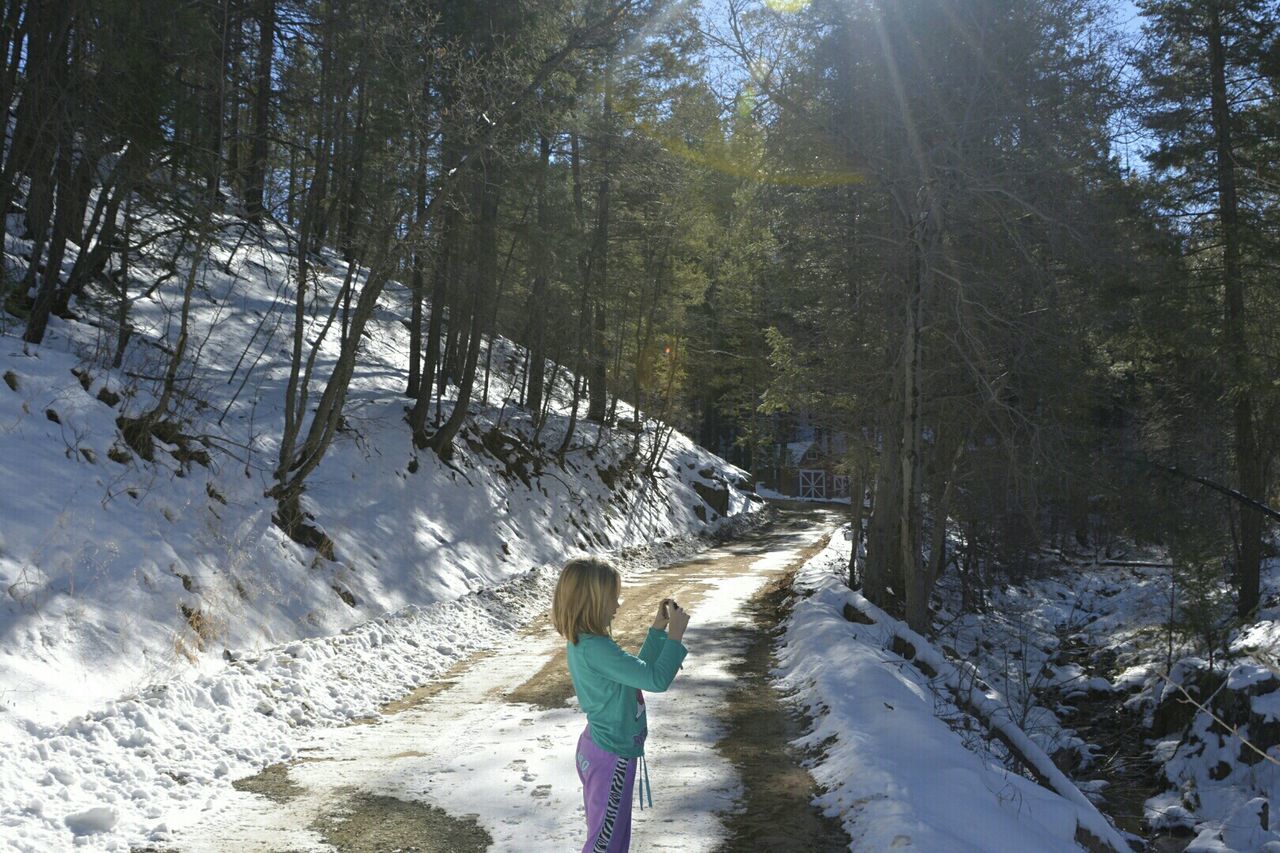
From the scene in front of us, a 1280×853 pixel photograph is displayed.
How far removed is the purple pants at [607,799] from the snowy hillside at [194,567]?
11.1 ft

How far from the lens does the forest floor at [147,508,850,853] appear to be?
18.3 ft

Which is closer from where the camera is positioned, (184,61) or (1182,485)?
(184,61)

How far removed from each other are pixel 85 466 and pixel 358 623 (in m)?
3.59

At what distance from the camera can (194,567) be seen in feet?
32.2

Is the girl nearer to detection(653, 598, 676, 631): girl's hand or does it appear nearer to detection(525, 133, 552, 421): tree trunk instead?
detection(653, 598, 676, 631): girl's hand

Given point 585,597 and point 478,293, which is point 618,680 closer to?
point 585,597

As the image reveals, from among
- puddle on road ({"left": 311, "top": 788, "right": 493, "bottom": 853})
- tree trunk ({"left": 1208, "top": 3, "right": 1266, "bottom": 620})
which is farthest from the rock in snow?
tree trunk ({"left": 1208, "top": 3, "right": 1266, "bottom": 620})

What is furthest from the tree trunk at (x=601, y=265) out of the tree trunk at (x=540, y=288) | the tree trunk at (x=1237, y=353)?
the tree trunk at (x=1237, y=353)

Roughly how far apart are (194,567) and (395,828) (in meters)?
5.33

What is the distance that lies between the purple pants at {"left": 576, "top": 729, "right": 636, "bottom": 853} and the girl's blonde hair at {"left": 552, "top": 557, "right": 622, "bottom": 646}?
1.44 ft

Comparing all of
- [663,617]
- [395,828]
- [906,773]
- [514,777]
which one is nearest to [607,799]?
[663,617]

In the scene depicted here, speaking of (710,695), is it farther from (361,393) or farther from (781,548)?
(781,548)

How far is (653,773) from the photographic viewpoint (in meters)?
6.98

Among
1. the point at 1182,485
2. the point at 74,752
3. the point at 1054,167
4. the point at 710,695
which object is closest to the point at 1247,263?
the point at 1182,485
